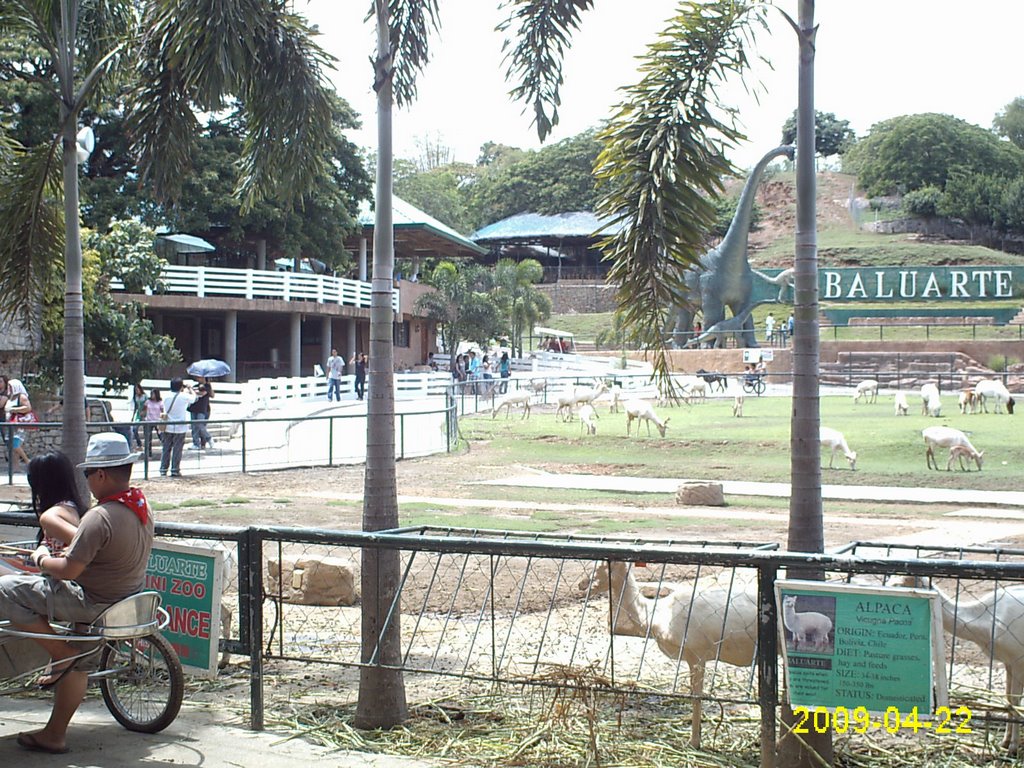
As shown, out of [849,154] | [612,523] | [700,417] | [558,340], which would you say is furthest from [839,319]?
[849,154]

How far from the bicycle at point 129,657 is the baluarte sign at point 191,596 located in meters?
0.14

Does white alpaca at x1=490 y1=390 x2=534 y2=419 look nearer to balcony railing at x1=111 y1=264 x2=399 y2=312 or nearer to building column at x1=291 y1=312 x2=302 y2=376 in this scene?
balcony railing at x1=111 y1=264 x2=399 y2=312

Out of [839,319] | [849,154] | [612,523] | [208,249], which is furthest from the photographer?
[849,154]

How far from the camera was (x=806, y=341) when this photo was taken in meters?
6.38

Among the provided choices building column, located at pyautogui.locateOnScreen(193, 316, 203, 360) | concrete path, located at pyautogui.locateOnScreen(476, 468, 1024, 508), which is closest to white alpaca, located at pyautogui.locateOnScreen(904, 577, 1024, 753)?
concrete path, located at pyautogui.locateOnScreen(476, 468, 1024, 508)

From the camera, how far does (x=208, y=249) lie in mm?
43344

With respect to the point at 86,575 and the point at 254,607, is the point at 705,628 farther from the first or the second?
the point at 86,575

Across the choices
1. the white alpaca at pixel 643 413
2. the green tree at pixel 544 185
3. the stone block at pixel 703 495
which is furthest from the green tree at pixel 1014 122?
the stone block at pixel 703 495

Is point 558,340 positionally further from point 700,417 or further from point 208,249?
point 700,417

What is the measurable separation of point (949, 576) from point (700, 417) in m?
27.9

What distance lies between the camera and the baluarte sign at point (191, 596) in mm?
6395

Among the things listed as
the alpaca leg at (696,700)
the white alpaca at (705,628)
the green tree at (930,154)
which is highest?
the green tree at (930,154)

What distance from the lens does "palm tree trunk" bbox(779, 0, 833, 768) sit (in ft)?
20.4

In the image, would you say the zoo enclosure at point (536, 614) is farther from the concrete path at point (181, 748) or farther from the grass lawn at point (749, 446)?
the grass lawn at point (749, 446)
